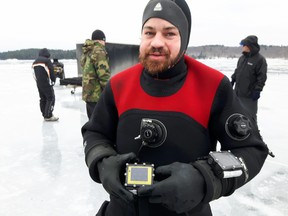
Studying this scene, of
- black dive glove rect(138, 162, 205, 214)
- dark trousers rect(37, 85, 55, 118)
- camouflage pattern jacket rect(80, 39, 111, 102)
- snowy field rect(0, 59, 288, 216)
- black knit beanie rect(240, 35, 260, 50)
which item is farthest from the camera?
dark trousers rect(37, 85, 55, 118)

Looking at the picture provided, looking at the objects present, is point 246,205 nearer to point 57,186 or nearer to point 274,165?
point 274,165

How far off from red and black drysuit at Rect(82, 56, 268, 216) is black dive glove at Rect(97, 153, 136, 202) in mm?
87

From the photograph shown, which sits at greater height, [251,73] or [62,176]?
[251,73]

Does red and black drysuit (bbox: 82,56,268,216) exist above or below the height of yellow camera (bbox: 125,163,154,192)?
above

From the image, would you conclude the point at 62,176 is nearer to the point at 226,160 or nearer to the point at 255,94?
the point at 226,160

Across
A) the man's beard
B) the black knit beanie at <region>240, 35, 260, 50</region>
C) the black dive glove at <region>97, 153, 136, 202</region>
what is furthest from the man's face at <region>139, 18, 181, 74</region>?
the black knit beanie at <region>240, 35, 260, 50</region>

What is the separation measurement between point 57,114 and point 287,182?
5221mm

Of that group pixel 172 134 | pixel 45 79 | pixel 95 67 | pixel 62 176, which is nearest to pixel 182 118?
pixel 172 134

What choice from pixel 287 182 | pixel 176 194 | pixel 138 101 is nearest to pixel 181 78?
pixel 138 101

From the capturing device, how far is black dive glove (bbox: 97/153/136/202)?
3.37 feet

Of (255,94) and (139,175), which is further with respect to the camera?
(255,94)

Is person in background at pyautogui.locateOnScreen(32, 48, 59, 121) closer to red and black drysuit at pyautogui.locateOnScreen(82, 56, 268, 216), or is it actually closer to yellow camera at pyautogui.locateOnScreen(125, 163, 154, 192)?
red and black drysuit at pyautogui.locateOnScreen(82, 56, 268, 216)

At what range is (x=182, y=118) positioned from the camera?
1131 millimetres

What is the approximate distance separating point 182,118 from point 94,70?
311cm
